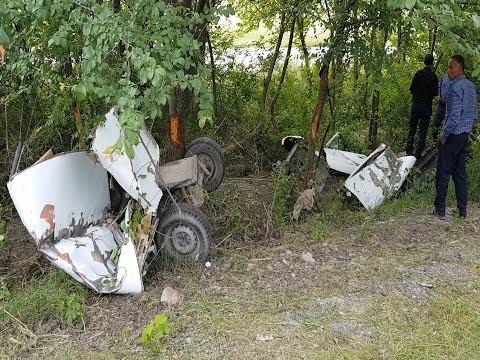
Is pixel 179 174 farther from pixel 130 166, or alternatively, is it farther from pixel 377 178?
pixel 377 178

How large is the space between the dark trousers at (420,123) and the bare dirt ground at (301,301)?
2704mm

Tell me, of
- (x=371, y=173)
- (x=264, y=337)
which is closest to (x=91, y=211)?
(x=264, y=337)

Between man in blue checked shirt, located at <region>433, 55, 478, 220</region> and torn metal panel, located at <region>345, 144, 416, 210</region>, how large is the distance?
22.8 inches

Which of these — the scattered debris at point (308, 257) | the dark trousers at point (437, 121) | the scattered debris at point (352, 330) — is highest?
the dark trousers at point (437, 121)

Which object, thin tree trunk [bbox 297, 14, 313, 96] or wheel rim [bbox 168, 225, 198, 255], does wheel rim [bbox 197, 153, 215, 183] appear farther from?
thin tree trunk [bbox 297, 14, 313, 96]

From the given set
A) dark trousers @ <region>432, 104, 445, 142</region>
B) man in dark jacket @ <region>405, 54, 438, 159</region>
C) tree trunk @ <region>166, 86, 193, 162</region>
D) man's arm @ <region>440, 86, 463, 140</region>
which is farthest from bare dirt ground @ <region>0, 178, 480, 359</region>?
man in dark jacket @ <region>405, 54, 438, 159</region>

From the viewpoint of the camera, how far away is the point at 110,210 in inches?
196

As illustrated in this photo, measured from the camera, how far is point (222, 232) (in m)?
5.55

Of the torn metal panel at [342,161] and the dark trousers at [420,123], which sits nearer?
the torn metal panel at [342,161]

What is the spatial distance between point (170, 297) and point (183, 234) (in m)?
0.69

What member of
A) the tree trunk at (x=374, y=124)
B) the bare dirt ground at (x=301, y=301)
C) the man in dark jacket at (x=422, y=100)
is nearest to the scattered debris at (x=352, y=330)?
the bare dirt ground at (x=301, y=301)

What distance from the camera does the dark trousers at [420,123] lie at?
8.07 meters

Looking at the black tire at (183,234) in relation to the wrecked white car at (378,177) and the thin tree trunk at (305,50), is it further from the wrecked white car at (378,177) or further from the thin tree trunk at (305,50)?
the thin tree trunk at (305,50)

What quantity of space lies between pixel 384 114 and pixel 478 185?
282 cm
